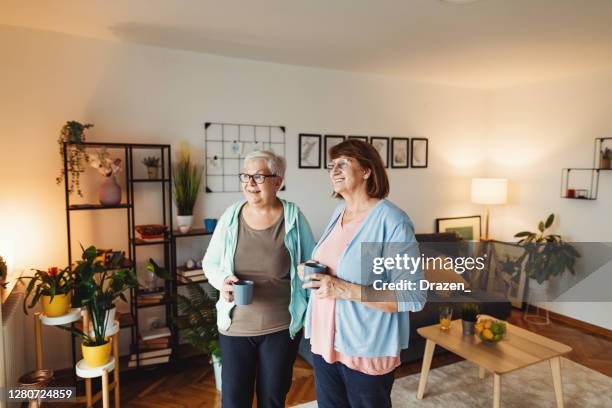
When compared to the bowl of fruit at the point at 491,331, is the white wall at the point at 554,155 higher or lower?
higher

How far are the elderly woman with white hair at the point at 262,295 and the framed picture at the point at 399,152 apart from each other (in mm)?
2954

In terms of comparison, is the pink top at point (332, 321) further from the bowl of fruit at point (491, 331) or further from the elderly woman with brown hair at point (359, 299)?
the bowl of fruit at point (491, 331)

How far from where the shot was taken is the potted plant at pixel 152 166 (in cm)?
310

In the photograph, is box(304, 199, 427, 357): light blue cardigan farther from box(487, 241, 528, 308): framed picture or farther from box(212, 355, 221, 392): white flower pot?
box(487, 241, 528, 308): framed picture

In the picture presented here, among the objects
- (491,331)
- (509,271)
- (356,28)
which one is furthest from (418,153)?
(491,331)

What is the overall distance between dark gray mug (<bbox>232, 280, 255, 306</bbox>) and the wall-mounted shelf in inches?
153

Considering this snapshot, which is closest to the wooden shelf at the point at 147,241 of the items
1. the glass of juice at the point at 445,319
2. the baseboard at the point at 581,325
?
the glass of juice at the point at 445,319

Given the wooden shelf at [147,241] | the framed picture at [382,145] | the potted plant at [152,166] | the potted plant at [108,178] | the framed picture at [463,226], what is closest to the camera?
the potted plant at [108,178]

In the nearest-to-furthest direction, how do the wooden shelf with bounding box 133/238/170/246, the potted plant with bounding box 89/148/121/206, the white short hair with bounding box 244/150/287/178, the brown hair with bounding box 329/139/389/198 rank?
1. the brown hair with bounding box 329/139/389/198
2. the white short hair with bounding box 244/150/287/178
3. the potted plant with bounding box 89/148/121/206
4. the wooden shelf with bounding box 133/238/170/246

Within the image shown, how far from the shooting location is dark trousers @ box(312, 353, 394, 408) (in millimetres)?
1432

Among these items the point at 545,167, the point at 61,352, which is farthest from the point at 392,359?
the point at 545,167

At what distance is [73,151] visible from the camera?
9.55 feet

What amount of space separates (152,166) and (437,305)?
2505mm

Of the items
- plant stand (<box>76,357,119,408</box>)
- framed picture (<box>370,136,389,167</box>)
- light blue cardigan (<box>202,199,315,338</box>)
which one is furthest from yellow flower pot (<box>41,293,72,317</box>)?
framed picture (<box>370,136,389,167</box>)
